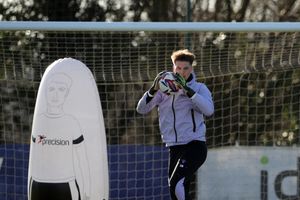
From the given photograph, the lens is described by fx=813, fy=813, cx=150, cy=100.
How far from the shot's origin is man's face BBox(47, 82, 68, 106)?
5915 mm

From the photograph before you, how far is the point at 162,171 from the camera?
28.1 ft

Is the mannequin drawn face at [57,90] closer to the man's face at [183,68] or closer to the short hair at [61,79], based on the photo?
the short hair at [61,79]

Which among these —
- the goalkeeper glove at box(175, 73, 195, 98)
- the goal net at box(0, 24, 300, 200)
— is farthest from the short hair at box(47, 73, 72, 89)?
the goal net at box(0, 24, 300, 200)

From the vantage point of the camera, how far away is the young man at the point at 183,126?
6023 millimetres

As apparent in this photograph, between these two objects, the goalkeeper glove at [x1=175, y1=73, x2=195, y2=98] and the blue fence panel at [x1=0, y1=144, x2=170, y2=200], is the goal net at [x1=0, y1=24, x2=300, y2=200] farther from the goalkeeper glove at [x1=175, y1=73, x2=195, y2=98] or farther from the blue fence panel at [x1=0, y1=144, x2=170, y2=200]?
the goalkeeper glove at [x1=175, y1=73, x2=195, y2=98]

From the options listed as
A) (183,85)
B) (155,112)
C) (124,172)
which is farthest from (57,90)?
(155,112)

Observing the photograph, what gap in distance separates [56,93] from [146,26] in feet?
4.47

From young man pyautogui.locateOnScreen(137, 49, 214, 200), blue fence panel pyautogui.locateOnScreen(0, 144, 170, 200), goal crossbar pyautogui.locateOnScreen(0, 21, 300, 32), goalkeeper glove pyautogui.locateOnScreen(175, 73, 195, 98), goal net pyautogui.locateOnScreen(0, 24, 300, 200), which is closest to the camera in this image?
goalkeeper glove pyautogui.locateOnScreen(175, 73, 195, 98)

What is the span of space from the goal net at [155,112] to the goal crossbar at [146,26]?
1.14ft

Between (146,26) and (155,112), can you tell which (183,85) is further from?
(155,112)

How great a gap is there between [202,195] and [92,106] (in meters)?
2.84

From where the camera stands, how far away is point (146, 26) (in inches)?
275

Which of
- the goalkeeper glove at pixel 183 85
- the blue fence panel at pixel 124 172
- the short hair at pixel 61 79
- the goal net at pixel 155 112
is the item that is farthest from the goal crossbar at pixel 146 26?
the blue fence panel at pixel 124 172

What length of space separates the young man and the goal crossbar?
3.03 feet
